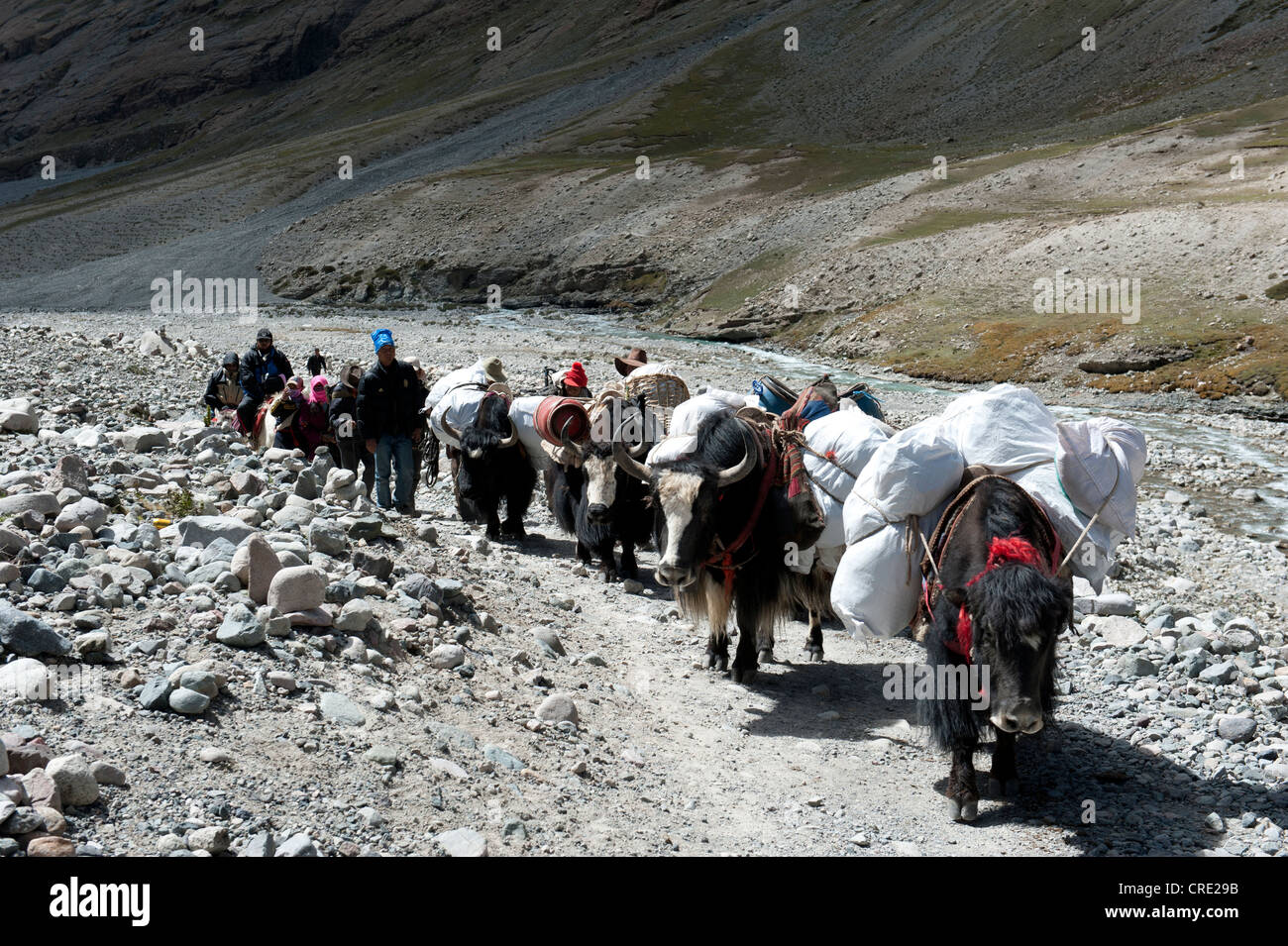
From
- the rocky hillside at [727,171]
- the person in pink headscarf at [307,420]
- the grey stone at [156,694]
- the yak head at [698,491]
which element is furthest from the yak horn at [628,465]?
the rocky hillside at [727,171]

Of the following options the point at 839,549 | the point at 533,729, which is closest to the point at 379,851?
the point at 533,729

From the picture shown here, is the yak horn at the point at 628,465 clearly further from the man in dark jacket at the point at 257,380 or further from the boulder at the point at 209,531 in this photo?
the man in dark jacket at the point at 257,380

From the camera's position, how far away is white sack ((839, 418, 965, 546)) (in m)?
5.98

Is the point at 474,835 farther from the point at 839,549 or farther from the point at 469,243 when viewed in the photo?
the point at 469,243

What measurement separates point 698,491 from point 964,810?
99.8 inches

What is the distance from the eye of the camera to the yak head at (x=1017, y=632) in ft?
16.7

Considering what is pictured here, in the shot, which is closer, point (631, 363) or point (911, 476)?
point (911, 476)

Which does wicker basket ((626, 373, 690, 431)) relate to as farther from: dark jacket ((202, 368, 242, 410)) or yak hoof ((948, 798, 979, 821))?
yak hoof ((948, 798, 979, 821))

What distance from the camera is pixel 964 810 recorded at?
5586 millimetres

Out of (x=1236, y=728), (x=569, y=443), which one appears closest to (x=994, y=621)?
(x=1236, y=728)

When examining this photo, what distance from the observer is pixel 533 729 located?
6055 millimetres

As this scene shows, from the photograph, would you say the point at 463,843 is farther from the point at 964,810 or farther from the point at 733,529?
the point at 733,529

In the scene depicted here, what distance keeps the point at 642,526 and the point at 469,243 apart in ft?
170

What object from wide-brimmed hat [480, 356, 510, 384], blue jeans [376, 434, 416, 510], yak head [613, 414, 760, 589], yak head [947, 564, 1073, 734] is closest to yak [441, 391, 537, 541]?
blue jeans [376, 434, 416, 510]
